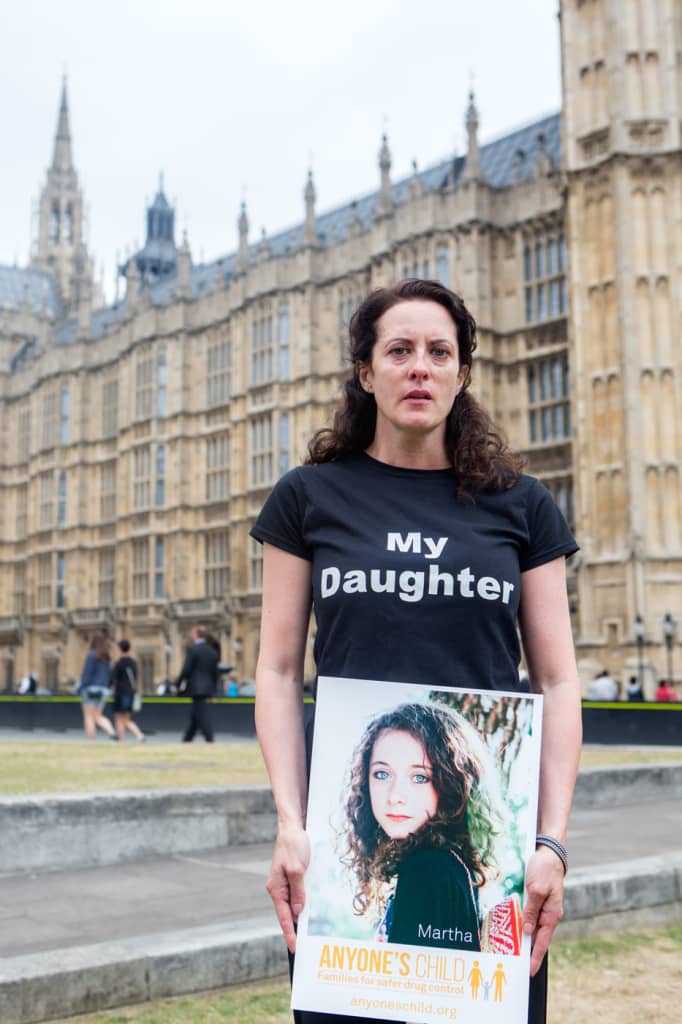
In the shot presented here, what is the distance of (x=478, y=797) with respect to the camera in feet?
5.98

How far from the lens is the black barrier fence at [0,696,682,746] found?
1697 cm

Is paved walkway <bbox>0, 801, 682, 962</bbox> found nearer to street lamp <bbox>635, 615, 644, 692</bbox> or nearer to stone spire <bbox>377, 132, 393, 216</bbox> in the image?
street lamp <bbox>635, 615, 644, 692</bbox>

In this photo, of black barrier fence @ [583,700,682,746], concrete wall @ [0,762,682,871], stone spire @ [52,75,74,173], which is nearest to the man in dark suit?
black barrier fence @ [583,700,682,746]

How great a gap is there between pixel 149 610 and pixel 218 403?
8.70 meters

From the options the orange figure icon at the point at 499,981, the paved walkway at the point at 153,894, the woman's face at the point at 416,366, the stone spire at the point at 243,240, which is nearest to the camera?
the orange figure icon at the point at 499,981

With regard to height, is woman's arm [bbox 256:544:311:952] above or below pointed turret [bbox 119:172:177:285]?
below

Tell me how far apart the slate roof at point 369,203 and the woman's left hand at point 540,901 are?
3379cm

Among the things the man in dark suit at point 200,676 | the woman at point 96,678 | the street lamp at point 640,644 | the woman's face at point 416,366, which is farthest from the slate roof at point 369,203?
the woman's face at point 416,366

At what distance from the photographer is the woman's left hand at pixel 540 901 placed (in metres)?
1.80

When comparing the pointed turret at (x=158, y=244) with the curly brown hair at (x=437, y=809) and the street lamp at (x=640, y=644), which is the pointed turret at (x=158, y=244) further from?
the curly brown hair at (x=437, y=809)

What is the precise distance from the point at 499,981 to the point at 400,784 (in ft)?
1.16

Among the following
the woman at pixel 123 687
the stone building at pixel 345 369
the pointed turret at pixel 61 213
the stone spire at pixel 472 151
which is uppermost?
the pointed turret at pixel 61 213

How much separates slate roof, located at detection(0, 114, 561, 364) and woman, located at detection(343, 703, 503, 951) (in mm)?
33733

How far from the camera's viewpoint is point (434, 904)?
5.84 feet
